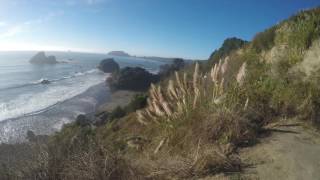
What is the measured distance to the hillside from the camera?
475 centimetres

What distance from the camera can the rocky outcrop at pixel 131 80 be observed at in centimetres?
7638

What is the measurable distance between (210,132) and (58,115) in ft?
117

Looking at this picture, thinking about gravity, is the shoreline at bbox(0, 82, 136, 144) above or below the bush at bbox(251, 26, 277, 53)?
below

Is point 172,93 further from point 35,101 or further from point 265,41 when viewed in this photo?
point 35,101

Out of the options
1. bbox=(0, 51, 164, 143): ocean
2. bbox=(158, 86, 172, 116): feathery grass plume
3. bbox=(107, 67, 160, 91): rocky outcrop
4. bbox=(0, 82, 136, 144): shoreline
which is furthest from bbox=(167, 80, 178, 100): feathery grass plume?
bbox=(107, 67, 160, 91): rocky outcrop

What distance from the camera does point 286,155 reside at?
4906mm

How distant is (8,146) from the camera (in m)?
5.78

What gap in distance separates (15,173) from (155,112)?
2.65 metres

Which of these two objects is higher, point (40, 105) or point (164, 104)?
point (164, 104)

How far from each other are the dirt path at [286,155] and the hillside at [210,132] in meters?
0.02

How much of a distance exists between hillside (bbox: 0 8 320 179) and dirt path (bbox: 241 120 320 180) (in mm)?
23

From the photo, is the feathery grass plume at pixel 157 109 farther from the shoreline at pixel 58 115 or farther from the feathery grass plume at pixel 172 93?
the shoreline at pixel 58 115

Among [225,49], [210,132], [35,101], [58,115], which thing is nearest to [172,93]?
[210,132]

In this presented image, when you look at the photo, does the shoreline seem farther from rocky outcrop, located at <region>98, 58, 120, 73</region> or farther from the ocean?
rocky outcrop, located at <region>98, 58, 120, 73</region>
